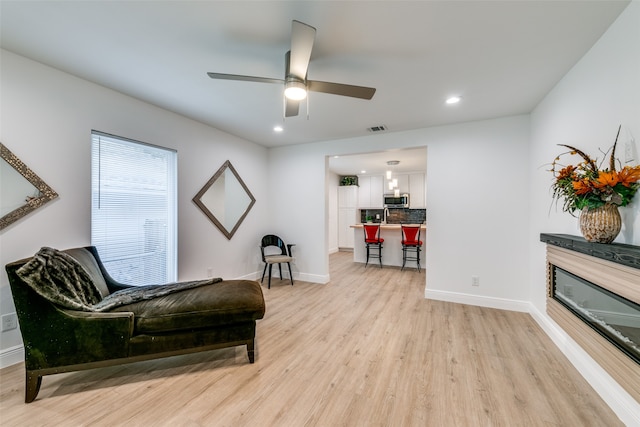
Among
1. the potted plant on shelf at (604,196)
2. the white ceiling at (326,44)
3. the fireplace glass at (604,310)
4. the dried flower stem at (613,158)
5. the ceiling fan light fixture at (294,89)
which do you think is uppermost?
the white ceiling at (326,44)

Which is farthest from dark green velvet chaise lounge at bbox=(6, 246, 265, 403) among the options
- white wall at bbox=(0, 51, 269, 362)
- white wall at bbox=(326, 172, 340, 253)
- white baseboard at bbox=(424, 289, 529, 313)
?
white wall at bbox=(326, 172, 340, 253)

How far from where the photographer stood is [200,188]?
368 cm

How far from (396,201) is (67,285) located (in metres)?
7.20

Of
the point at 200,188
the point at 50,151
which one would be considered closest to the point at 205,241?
the point at 200,188

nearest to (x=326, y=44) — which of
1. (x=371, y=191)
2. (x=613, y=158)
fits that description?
(x=613, y=158)

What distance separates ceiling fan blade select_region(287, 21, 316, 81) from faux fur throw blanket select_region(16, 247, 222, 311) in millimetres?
2058

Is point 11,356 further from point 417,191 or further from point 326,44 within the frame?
point 417,191

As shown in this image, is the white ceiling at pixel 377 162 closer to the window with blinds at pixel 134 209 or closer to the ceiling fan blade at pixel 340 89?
the ceiling fan blade at pixel 340 89

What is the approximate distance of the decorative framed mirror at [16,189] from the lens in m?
2.04

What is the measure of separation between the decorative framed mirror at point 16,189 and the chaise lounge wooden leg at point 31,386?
1190mm

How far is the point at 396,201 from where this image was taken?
767cm

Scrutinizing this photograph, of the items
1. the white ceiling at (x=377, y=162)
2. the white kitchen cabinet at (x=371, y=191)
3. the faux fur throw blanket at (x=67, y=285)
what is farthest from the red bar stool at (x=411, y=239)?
the faux fur throw blanket at (x=67, y=285)

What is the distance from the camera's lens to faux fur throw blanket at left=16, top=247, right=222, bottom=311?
65.2 inches

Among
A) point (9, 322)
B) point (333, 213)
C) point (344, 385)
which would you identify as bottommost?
point (344, 385)
